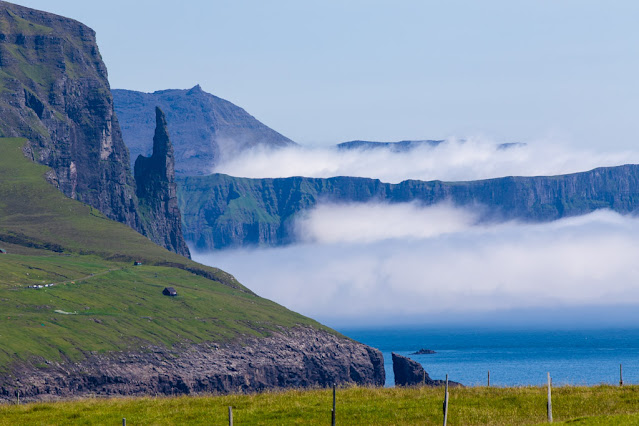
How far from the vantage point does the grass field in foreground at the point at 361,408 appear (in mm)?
58906

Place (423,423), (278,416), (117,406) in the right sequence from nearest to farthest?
1. (423,423)
2. (278,416)
3. (117,406)

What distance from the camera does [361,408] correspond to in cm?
6244

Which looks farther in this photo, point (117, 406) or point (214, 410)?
point (117, 406)

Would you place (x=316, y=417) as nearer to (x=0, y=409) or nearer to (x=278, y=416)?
(x=278, y=416)

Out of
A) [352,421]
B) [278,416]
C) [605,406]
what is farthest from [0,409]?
[605,406]

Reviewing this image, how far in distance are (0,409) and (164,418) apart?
16.0m

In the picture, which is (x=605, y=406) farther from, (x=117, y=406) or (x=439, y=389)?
(x=117, y=406)

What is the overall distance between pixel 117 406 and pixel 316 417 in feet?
55.9

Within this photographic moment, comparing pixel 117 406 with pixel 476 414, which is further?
pixel 117 406

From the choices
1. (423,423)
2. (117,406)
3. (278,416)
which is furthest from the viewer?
(117,406)

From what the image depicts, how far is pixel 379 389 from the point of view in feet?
235

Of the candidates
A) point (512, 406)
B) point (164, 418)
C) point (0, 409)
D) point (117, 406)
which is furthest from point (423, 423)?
point (0, 409)

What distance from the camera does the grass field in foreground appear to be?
193 ft

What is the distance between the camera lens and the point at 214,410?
64.4 meters
